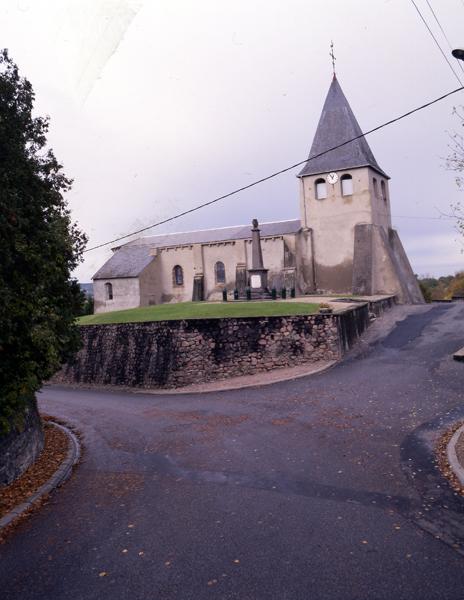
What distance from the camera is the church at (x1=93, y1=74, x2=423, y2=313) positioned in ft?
118

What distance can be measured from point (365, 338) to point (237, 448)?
574 inches

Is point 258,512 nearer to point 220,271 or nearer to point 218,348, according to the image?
point 218,348

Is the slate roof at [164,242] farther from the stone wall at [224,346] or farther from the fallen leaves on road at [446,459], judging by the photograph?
the fallen leaves on road at [446,459]

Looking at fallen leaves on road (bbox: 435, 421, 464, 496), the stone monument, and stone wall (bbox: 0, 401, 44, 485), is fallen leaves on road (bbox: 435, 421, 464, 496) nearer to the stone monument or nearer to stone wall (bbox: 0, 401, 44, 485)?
stone wall (bbox: 0, 401, 44, 485)

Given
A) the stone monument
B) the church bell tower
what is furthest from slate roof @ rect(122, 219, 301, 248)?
the stone monument

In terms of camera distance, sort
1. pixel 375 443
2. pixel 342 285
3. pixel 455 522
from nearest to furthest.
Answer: pixel 455 522
pixel 375 443
pixel 342 285

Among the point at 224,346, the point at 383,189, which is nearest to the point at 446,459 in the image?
the point at 224,346

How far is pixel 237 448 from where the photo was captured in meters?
10.5

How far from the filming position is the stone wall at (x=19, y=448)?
29.3 ft

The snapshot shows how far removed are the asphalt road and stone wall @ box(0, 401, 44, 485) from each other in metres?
1.08

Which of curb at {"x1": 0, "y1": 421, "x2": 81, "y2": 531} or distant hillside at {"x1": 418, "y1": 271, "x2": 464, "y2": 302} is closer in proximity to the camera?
curb at {"x1": 0, "y1": 421, "x2": 81, "y2": 531}

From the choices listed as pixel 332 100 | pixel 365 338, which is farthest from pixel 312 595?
pixel 332 100

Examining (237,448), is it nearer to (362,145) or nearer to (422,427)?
(422,427)

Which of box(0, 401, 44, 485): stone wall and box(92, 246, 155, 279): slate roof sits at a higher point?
box(92, 246, 155, 279): slate roof
